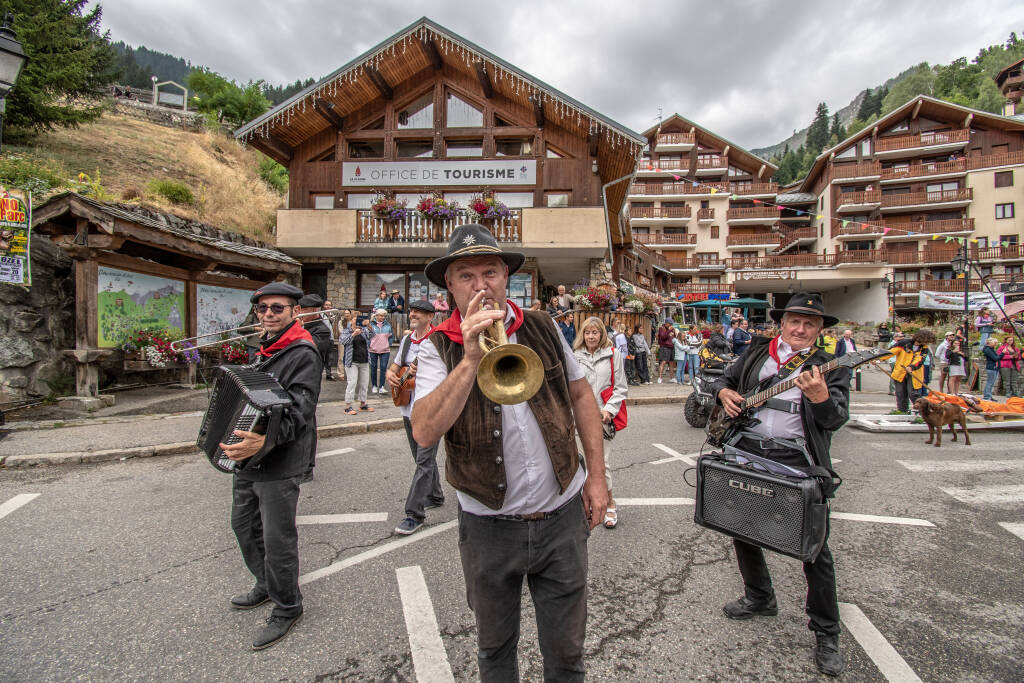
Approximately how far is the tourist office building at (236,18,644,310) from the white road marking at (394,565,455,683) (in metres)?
13.2

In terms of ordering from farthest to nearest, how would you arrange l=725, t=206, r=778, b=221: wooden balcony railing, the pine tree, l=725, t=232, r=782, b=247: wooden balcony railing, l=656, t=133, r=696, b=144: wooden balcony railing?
l=656, t=133, r=696, b=144: wooden balcony railing
l=725, t=232, r=782, b=247: wooden balcony railing
l=725, t=206, r=778, b=221: wooden balcony railing
the pine tree

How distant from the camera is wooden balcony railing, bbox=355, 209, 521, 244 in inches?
619

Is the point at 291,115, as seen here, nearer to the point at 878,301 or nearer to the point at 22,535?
the point at 22,535

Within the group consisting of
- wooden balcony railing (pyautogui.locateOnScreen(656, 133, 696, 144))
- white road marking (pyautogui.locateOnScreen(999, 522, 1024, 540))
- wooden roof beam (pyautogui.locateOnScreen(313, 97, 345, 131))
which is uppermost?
wooden balcony railing (pyautogui.locateOnScreen(656, 133, 696, 144))

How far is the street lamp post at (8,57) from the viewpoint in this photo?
5.45 metres

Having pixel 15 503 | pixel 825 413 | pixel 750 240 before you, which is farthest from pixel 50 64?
pixel 750 240

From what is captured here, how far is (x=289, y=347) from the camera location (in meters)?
2.84

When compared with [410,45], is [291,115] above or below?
below

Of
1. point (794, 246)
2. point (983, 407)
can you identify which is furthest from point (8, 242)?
point (794, 246)

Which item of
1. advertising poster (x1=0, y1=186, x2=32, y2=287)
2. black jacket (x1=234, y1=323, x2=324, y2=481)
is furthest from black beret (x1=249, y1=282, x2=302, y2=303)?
advertising poster (x1=0, y1=186, x2=32, y2=287)

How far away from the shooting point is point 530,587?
1.73m

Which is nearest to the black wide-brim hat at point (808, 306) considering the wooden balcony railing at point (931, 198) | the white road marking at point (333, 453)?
the white road marking at point (333, 453)

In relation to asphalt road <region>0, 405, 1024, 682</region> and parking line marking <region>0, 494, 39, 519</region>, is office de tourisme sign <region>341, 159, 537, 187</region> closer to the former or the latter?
asphalt road <region>0, 405, 1024, 682</region>

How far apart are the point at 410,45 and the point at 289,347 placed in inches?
642
